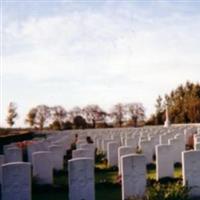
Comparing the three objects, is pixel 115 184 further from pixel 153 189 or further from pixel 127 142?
pixel 127 142

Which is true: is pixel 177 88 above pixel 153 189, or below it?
→ above

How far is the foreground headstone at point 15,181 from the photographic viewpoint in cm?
865

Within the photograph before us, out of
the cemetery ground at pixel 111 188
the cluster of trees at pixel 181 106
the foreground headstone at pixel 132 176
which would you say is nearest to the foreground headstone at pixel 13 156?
the cemetery ground at pixel 111 188

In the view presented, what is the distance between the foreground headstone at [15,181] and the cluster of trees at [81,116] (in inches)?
1918

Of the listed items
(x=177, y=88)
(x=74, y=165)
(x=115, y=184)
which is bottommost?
(x=115, y=184)

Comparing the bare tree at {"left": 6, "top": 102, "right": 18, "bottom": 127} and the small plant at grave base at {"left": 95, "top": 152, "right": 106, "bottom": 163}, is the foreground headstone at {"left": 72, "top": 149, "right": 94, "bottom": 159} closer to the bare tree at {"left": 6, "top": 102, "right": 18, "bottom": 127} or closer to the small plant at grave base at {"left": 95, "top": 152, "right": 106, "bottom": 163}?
the small plant at grave base at {"left": 95, "top": 152, "right": 106, "bottom": 163}

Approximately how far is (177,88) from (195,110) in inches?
444

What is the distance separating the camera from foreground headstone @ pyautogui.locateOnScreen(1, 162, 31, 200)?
8648 mm

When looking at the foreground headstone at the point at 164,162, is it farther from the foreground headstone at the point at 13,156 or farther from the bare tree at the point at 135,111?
the bare tree at the point at 135,111

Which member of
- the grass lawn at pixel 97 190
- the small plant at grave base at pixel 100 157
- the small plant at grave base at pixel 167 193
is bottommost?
the grass lawn at pixel 97 190

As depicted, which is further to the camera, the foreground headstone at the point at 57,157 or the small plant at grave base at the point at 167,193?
the foreground headstone at the point at 57,157

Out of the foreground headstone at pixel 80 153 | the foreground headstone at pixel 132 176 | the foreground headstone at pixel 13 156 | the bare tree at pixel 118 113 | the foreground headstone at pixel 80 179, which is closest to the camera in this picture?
the foreground headstone at pixel 80 179

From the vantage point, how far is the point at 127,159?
9.75 meters

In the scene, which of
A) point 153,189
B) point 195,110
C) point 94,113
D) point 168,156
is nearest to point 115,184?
point 168,156
